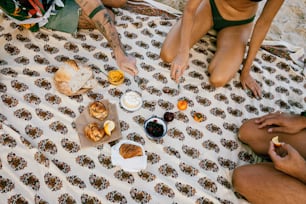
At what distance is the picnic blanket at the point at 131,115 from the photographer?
187 cm

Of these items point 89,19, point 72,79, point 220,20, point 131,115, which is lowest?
point 131,115

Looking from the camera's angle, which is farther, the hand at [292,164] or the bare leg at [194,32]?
the bare leg at [194,32]

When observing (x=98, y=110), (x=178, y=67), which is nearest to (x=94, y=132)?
(x=98, y=110)

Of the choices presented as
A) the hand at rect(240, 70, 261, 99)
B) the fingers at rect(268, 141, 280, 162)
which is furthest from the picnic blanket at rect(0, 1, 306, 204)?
the fingers at rect(268, 141, 280, 162)

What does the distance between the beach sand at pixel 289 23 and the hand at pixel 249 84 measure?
21.9 inches

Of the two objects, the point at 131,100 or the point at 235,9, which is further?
the point at 235,9

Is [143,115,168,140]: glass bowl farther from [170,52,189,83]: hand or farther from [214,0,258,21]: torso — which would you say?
[214,0,258,21]: torso

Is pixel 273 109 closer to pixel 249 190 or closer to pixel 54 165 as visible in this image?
pixel 249 190

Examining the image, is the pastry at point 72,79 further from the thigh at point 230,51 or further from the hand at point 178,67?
the thigh at point 230,51

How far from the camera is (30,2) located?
2156 mm

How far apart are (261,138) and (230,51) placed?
639mm

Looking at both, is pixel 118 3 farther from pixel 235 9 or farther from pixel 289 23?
pixel 289 23

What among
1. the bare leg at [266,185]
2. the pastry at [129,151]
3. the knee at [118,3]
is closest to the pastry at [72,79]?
the pastry at [129,151]

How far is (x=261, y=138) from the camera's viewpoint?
202 centimetres
